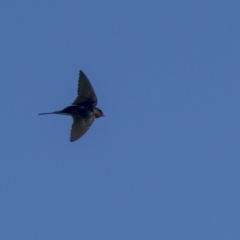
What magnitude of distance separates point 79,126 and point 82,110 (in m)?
0.42

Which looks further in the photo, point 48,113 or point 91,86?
point 91,86

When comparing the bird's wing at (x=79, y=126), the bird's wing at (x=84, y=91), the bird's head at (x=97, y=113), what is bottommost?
the bird's wing at (x=79, y=126)

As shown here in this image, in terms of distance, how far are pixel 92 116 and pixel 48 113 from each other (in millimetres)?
1270

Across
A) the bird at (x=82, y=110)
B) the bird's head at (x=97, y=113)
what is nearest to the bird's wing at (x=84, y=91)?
the bird at (x=82, y=110)

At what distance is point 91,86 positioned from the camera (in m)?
19.5

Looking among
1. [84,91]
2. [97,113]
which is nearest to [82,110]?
[97,113]

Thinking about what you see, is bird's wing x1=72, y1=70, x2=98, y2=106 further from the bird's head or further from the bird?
the bird's head

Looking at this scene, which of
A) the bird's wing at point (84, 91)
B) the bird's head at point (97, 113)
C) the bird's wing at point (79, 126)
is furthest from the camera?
the bird's wing at point (84, 91)

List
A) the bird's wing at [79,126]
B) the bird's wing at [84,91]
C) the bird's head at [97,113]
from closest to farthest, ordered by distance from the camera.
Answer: the bird's wing at [79,126]
the bird's head at [97,113]
the bird's wing at [84,91]

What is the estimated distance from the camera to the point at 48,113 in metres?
18.2

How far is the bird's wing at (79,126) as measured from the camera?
18.7 m

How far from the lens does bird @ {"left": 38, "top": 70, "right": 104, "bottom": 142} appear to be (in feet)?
61.7

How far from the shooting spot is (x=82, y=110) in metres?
19.2

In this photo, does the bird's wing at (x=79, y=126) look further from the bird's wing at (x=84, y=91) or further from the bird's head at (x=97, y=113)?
the bird's wing at (x=84, y=91)
